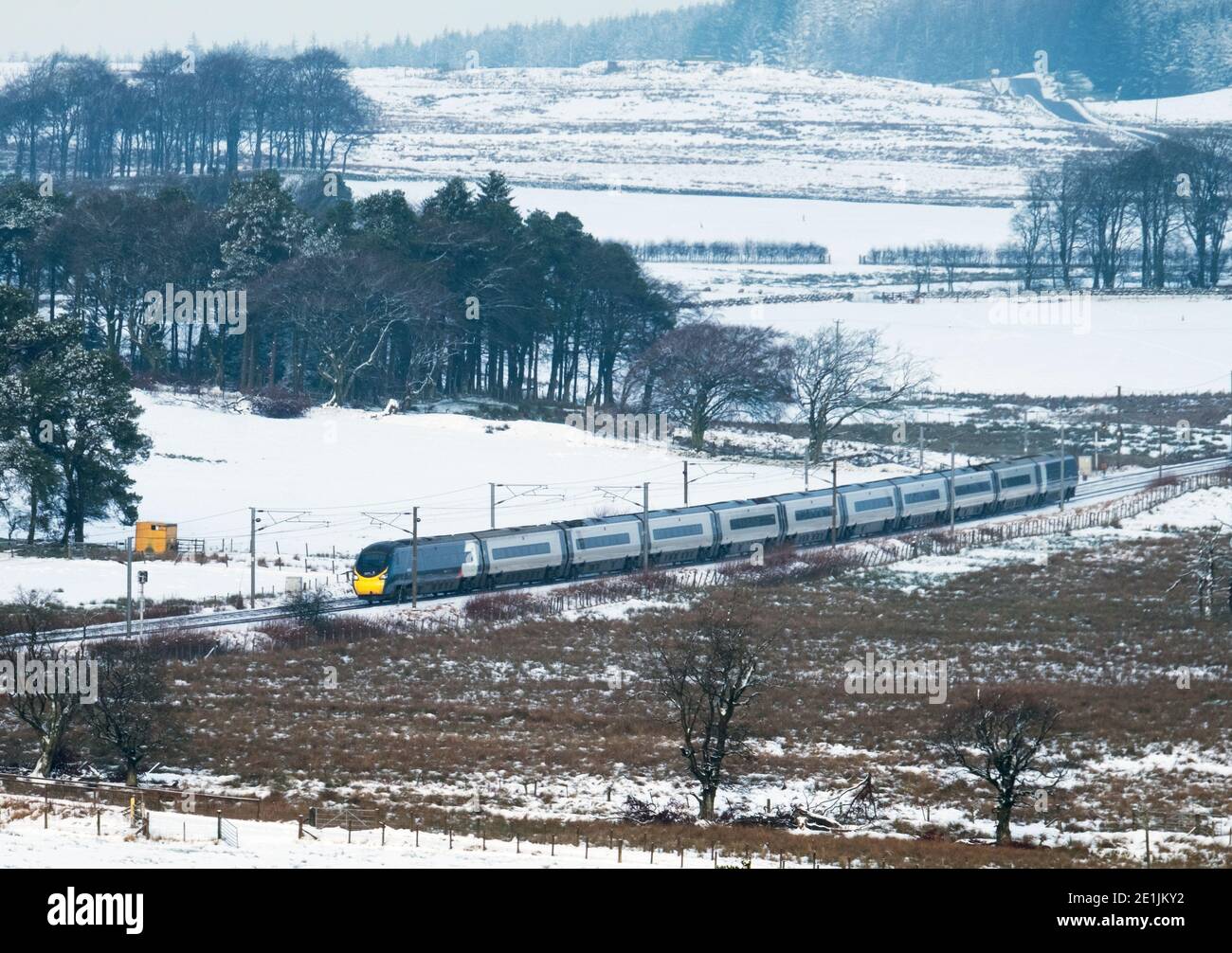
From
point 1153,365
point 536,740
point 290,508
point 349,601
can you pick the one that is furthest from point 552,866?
point 1153,365

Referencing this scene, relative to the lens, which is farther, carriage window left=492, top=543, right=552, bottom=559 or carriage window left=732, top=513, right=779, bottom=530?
carriage window left=732, top=513, right=779, bottom=530

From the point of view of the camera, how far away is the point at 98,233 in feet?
345

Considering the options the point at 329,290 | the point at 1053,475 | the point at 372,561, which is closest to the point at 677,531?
the point at 372,561

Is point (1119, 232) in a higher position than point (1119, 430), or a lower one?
higher

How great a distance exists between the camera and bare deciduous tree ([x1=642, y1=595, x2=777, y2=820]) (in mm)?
48250

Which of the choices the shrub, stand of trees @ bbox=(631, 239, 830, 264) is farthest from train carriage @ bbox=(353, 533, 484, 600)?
stand of trees @ bbox=(631, 239, 830, 264)

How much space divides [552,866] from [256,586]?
3557 cm

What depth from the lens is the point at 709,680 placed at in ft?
166

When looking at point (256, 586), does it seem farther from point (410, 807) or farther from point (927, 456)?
point (927, 456)

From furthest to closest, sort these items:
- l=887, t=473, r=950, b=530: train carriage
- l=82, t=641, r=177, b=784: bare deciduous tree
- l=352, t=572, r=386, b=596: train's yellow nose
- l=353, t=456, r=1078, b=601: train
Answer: l=887, t=473, r=950, b=530: train carriage, l=353, t=456, r=1078, b=601: train, l=352, t=572, r=386, b=596: train's yellow nose, l=82, t=641, r=177, b=784: bare deciduous tree

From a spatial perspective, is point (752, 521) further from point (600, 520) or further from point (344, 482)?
point (344, 482)

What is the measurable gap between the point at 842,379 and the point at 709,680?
56.3 metres

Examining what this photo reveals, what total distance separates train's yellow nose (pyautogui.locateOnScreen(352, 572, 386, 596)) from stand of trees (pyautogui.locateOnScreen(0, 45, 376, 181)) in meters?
97.9

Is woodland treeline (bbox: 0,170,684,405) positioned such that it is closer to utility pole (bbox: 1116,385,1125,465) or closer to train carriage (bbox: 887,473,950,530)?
utility pole (bbox: 1116,385,1125,465)
